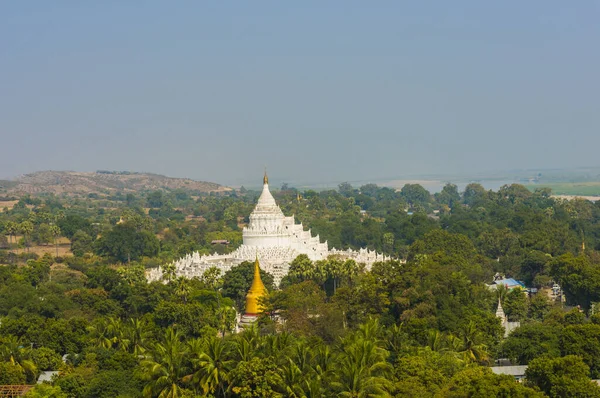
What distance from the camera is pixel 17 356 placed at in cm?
5403

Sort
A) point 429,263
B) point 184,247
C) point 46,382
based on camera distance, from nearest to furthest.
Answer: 1. point 46,382
2. point 429,263
3. point 184,247

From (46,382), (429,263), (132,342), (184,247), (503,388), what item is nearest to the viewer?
(503,388)

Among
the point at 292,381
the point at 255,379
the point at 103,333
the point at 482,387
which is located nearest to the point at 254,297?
the point at 103,333

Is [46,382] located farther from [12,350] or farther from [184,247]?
[184,247]

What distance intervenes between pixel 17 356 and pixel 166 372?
11284mm

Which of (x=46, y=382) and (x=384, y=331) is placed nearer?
(x=46, y=382)

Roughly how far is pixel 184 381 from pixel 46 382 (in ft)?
27.2

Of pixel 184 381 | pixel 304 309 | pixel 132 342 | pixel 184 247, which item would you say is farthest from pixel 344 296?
pixel 184 247

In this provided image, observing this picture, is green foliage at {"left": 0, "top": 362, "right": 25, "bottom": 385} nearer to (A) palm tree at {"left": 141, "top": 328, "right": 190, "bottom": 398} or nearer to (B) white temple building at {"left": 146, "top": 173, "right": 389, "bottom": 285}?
(A) palm tree at {"left": 141, "top": 328, "right": 190, "bottom": 398}

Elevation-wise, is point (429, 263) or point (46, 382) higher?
point (429, 263)

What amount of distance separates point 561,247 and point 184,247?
49.3 meters

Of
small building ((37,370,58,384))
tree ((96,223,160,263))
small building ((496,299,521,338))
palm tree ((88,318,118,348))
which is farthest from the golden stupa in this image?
tree ((96,223,160,263))

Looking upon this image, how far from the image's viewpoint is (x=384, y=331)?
56.8 m

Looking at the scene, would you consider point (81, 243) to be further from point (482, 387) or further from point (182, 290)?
point (482, 387)
